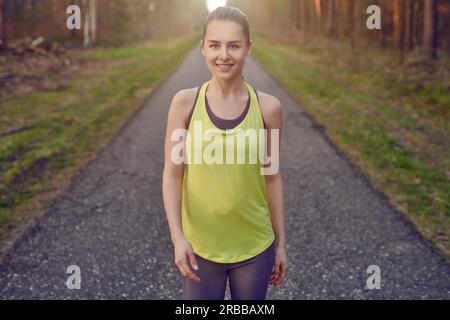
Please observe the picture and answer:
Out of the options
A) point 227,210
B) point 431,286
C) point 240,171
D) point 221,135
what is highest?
point 221,135

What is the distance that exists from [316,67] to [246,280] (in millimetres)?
18982

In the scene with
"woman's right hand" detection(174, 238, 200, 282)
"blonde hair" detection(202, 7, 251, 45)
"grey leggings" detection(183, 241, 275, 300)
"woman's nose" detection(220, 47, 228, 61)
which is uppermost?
"blonde hair" detection(202, 7, 251, 45)

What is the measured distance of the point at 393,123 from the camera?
9719 mm

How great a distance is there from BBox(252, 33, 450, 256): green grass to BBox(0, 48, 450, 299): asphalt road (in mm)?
343

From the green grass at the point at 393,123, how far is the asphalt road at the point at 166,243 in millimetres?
343

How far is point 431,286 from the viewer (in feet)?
12.8

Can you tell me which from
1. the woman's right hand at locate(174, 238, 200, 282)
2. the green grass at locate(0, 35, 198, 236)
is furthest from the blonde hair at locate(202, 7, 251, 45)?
the green grass at locate(0, 35, 198, 236)

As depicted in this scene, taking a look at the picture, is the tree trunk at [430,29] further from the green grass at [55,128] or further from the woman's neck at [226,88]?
the woman's neck at [226,88]

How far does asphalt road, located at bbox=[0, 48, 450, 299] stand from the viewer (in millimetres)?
3947

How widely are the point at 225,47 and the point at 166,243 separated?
333 centimetres

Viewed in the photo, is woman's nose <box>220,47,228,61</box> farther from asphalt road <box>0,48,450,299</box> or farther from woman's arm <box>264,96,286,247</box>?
asphalt road <box>0,48,450,299</box>

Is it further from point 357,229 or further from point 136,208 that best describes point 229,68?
point 136,208

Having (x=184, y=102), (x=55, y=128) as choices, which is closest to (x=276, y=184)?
(x=184, y=102)
